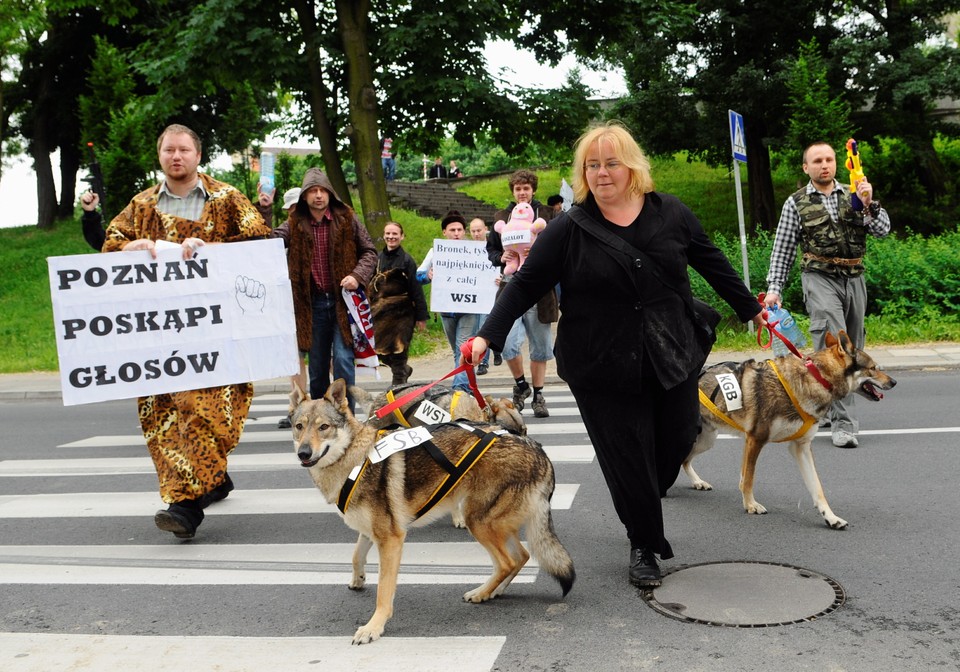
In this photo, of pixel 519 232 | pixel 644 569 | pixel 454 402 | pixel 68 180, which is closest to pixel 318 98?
pixel 519 232

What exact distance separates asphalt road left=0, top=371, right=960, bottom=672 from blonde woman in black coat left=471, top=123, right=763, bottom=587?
0.65 meters

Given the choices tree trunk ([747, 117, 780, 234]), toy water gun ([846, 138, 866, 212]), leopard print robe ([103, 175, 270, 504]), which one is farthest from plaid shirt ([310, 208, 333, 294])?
tree trunk ([747, 117, 780, 234])

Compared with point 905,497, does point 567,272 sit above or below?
above

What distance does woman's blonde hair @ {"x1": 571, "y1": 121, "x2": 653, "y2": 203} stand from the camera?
171 inches

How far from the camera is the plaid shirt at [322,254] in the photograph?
24.8 feet

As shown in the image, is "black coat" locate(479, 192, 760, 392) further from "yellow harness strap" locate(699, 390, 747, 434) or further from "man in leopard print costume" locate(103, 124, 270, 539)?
"man in leopard print costume" locate(103, 124, 270, 539)

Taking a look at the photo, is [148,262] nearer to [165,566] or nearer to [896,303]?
[165,566]

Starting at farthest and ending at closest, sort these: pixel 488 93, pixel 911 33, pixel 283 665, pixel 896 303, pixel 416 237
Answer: pixel 416 237
pixel 911 33
pixel 488 93
pixel 896 303
pixel 283 665

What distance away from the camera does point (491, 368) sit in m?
13.7

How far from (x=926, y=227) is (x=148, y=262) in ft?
65.2

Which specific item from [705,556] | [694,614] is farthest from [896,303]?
[694,614]

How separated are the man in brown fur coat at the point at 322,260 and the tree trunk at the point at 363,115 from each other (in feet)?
30.8

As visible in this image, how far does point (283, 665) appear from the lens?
12.7ft

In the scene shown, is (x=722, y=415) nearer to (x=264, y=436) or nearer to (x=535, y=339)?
(x=535, y=339)
